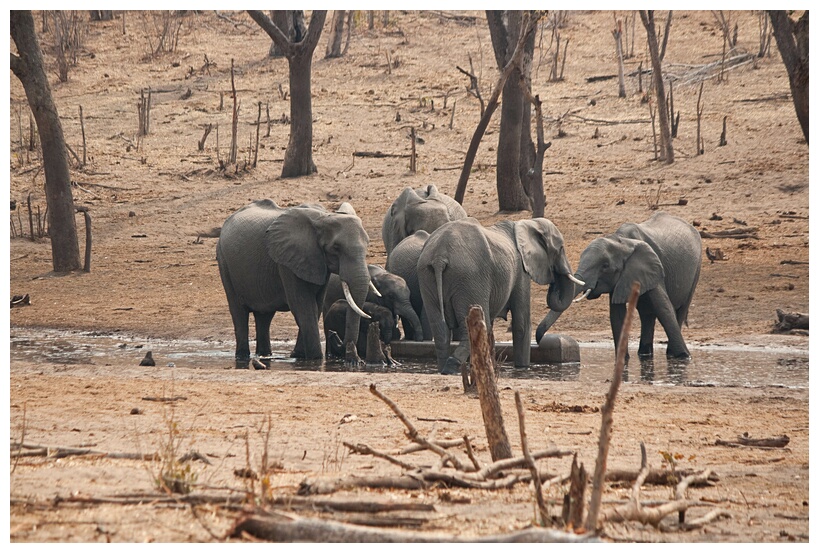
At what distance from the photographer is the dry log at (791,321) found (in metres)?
14.1

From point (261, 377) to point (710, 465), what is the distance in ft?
16.0

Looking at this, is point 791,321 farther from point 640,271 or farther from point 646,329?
point 640,271

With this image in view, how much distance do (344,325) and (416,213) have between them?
2218 millimetres

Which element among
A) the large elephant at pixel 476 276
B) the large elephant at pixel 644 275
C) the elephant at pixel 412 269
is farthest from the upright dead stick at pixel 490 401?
the elephant at pixel 412 269

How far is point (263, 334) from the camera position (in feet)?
45.5

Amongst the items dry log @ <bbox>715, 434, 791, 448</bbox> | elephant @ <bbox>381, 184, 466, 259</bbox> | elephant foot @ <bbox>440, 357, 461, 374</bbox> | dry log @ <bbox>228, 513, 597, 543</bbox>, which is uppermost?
dry log @ <bbox>228, 513, 597, 543</bbox>

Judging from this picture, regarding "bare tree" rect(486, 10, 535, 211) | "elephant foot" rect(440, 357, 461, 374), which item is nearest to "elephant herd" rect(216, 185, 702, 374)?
"elephant foot" rect(440, 357, 461, 374)

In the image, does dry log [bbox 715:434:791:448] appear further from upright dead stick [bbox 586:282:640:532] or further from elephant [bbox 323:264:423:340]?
elephant [bbox 323:264:423:340]

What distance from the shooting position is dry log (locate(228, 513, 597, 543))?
3957 mm

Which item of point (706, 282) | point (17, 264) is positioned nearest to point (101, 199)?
point (17, 264)

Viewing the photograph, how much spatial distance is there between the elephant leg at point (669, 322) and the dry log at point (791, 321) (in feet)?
5.00

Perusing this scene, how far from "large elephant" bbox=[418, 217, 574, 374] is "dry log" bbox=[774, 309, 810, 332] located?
3.24m

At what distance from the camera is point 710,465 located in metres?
6.50

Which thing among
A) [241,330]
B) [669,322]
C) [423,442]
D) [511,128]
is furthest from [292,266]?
[511,128]
